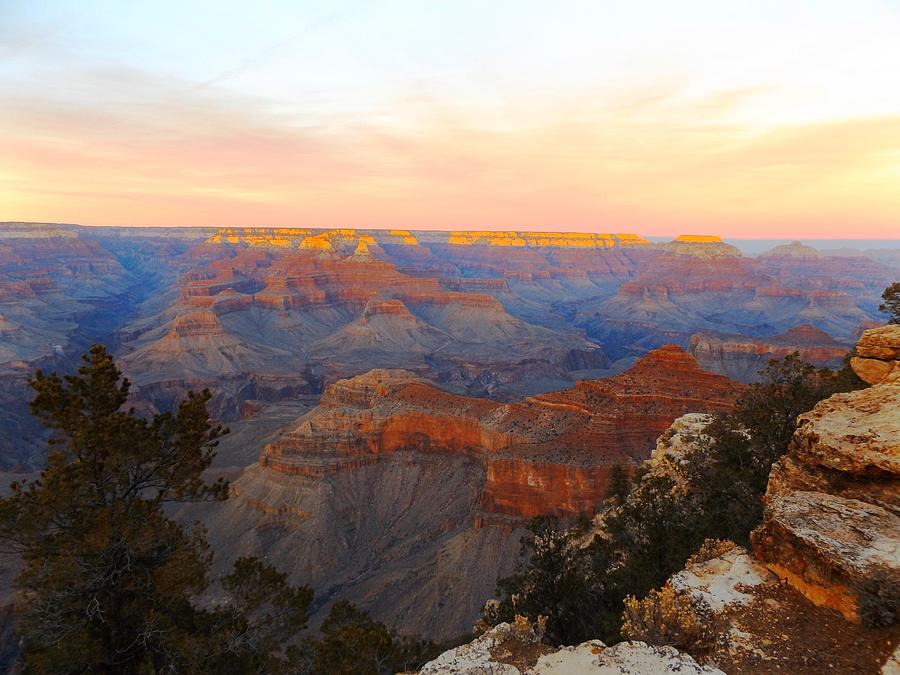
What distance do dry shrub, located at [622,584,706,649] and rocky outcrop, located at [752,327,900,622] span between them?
251 cm

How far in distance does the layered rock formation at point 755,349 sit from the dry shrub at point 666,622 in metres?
112

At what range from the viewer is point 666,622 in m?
10.5

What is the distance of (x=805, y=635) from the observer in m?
9.58

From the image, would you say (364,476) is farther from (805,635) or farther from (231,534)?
(805,635)

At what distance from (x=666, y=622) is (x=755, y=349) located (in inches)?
5228

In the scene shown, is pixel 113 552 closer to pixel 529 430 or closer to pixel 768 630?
pixel 768 630

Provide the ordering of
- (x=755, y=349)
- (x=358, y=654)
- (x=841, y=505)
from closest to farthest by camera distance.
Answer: (x=841, y=505), (x=358, y=654), (x=755, y=349)

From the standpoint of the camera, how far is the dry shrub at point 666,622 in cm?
1019

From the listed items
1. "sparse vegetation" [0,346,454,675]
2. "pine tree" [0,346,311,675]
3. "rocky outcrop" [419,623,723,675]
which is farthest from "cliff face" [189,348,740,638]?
"rocky outcrop" [419,623,723,675]

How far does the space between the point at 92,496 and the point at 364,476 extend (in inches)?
1978

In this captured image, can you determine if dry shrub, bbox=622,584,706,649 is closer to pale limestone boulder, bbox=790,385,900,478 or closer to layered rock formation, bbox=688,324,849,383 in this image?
pale limestone boulder, bbox=790,385,900,478

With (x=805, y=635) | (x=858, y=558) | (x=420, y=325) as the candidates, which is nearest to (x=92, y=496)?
(x=805, y=635)

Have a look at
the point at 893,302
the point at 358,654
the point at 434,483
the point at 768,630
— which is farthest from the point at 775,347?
the point at 358,654

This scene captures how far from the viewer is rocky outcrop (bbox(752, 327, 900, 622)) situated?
9609mm
